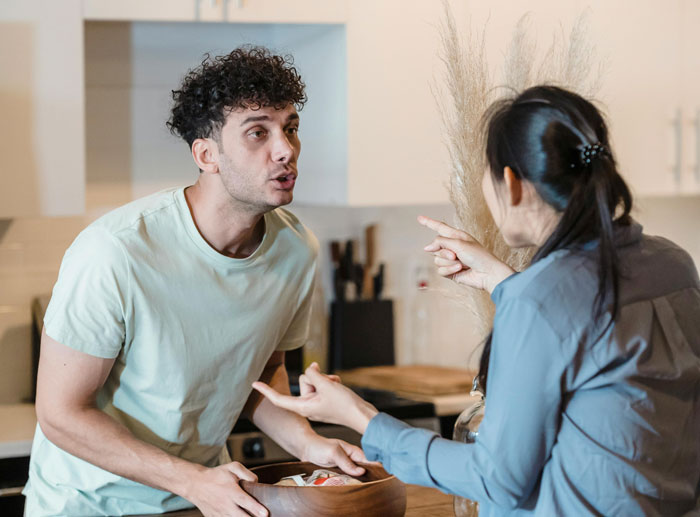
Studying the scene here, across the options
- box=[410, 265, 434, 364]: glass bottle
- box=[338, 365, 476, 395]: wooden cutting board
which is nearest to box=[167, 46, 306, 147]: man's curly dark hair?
box=[338, 365, 476, 395]: wooden cutting board

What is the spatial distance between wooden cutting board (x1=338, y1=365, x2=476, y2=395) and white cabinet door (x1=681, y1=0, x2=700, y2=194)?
39.8 inches

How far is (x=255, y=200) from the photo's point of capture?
1605mm

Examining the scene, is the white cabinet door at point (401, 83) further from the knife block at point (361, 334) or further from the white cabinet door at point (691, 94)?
the knife block at point (361, 334)

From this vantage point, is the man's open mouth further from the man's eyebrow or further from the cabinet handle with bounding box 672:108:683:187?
the cabinet handle with bounding box 672:108:683:187

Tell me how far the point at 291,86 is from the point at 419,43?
107 centimetres

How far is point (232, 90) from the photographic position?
1.62 metres

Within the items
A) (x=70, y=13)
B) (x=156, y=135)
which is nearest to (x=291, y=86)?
(x=70, y=13)

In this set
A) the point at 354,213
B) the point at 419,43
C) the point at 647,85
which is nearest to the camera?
the point at 419,43

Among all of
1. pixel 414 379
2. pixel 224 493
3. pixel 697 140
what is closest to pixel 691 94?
pixel 697 140

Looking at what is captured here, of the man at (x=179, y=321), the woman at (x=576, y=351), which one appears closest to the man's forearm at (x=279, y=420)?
the man at (x=179, y=321)

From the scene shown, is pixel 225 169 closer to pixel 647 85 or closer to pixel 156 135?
pixel 156 135

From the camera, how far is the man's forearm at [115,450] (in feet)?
4.83

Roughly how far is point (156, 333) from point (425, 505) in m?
0.59

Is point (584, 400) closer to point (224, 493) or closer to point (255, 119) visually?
point (224, 493)
